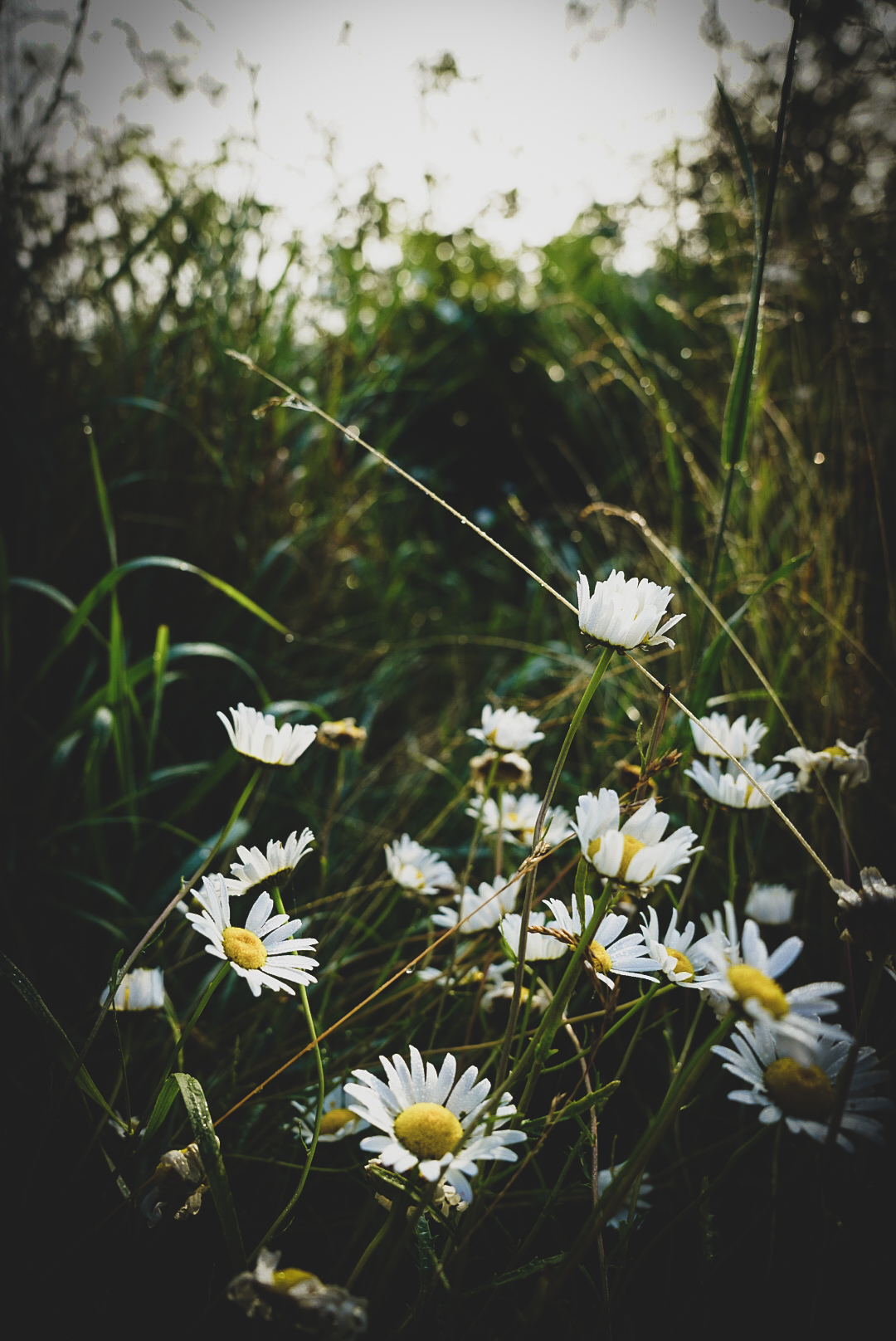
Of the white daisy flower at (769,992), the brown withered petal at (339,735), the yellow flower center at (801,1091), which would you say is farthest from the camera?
the brown withered petal at (339,735)

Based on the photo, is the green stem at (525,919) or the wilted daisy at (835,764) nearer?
the green stem at (525,919)

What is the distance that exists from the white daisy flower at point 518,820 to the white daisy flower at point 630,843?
294mm

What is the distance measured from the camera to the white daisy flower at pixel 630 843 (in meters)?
0.47

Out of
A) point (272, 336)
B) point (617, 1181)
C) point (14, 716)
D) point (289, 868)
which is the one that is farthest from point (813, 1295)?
point (272, 336)

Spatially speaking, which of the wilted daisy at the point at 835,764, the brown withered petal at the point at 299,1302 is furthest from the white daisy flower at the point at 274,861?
the wilted daisy at the point at 835,764

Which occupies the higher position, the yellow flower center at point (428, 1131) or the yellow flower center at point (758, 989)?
the yellow flower center at point (758, 989)

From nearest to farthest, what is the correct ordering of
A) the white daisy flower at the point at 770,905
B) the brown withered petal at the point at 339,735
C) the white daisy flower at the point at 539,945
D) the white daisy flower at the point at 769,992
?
the white daisy flower at the point at 769,992 < the white daisy flower at the point at 539,945 < the white daisy flower at the point at 770,905 < the brown withered petal at the point at 339,735

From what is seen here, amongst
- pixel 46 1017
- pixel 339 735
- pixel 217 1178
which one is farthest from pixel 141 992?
pixel 339 735

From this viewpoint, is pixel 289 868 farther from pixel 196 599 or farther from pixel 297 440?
pixel 297 440

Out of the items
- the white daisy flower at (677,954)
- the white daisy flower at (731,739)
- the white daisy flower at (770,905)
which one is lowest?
the white daisy flower at (770,905)

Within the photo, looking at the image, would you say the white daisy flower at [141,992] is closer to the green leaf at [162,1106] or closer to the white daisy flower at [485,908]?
the green leaf at [162,1106]

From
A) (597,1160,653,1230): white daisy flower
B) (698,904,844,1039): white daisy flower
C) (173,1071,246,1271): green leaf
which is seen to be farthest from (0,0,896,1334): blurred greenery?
(698,904,844,1039): white daisy flower

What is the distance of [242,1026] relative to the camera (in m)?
0.91

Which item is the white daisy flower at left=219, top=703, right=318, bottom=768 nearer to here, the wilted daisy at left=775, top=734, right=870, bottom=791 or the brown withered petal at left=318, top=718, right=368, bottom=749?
the brown withered petal at left=318, top=718, right=368, bottom=749
